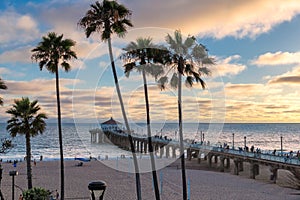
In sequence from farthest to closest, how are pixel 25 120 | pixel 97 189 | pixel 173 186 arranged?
1. pixel 173 186
2. pixel 25 120
3. pixel 97 189

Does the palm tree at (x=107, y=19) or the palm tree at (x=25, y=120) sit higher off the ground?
the palm tree at (x=107, y=19)

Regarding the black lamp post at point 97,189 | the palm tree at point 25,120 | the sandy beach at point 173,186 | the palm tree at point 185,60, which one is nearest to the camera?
the black lamp post at point 97,189

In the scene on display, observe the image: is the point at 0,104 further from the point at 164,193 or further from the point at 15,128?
the point at 164,193

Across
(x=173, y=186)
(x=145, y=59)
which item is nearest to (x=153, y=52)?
(x=145, y=59)

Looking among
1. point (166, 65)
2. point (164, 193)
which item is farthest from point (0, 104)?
point (164, 193)

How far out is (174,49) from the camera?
17.4m

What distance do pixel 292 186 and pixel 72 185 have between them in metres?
19.6

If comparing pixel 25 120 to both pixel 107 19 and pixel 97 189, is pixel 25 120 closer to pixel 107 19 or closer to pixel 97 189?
pixel 107 19

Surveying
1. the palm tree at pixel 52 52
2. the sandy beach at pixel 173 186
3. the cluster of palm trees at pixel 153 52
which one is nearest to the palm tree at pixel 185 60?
the cluster of palm trees at pixel 153 52

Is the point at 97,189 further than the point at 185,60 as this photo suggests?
No

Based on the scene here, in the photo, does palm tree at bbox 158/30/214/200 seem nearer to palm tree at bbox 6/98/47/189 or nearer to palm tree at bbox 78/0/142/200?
palm tree at bbox 78/0/142/200

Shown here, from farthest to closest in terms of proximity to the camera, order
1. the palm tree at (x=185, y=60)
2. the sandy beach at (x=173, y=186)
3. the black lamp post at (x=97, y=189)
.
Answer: the sandy beach at (x=173, y=186), the palm tree at (x=185, y=60), the black lamp post at (x=97, y=189)

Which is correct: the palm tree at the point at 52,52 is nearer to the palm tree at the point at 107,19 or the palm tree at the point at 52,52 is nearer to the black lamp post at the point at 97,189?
the palm tree at the point at 107,19

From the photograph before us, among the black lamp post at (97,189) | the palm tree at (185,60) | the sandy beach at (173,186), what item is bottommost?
the sandy beach at (173,186)
